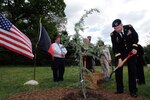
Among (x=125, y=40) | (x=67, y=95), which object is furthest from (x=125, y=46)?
(x=67, y=95)

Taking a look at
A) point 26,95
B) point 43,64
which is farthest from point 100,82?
point 43,64

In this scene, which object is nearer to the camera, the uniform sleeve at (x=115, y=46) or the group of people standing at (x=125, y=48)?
the group of people standing at (x=125, y=48)

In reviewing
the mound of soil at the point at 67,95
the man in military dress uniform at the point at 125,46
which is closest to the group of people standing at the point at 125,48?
the man in military dress uniform at the point at 125,46

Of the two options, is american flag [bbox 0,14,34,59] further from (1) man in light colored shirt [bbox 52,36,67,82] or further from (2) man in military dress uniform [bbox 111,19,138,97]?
(2) man in military dress uniform [bbox 111,19,138,97]

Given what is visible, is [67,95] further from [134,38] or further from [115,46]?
[134,38]

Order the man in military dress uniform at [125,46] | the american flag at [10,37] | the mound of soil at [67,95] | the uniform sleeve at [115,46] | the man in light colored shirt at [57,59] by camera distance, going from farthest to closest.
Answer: the man in light colored shirt at [57,59] → the american flag at [10,37] → the uniform sleeve at [115,46] → the man in military dress uniform at [125,46] → the mound of soil at [67,95]

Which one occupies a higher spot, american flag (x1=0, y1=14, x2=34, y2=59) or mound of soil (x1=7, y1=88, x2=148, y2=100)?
american flag (x1=0, y1=14, x2=34, y2=59)

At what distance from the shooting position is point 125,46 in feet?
33.5

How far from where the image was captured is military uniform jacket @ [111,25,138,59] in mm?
10039

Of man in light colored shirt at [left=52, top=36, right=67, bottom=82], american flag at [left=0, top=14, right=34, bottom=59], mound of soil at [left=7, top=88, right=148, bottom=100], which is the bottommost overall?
mound of soil at [left=7, top=88, right=148, bottom=100]

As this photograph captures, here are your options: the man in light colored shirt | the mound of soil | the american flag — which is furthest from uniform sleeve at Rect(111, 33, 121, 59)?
the man in light colored shirt

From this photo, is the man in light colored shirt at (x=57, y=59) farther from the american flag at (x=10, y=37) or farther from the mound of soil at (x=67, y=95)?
Result: the mound of soil at (x=67, y=95)

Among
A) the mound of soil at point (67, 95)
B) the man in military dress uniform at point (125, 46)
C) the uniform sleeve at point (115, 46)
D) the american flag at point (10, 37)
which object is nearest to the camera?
the mound of soil at point (67, 95)

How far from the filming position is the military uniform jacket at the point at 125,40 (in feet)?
32.9
